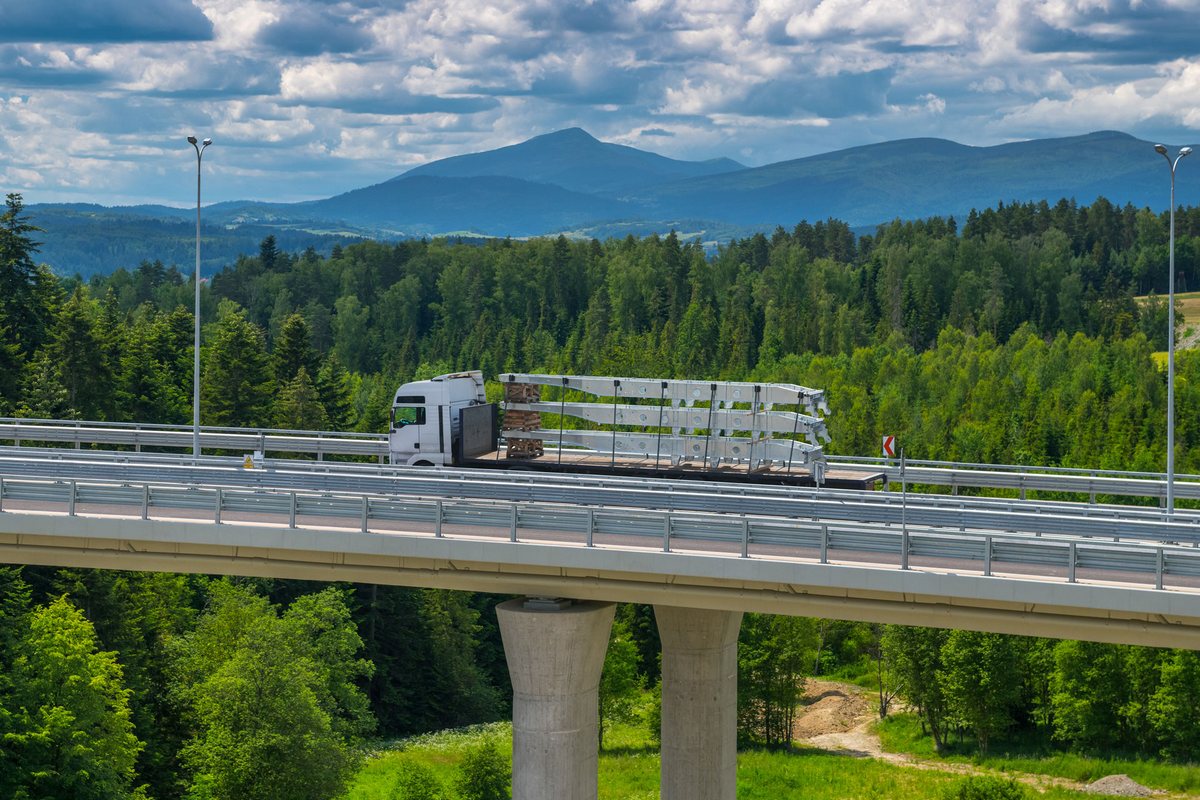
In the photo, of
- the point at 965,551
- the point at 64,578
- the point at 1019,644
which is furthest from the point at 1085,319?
the point at 965,551

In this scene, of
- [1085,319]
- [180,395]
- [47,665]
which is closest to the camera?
[47,665]

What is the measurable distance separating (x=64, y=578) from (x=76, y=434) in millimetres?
7836

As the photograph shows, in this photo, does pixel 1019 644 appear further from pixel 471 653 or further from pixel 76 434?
pixel 76 434

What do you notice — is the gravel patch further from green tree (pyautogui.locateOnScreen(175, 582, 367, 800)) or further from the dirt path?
green tree (pyautogui.locateOnScreen(175, 582, 367, 800))

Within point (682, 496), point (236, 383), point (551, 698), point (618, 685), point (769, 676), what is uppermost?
point (236, 383)

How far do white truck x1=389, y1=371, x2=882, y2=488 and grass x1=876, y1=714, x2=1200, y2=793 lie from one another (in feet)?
86.2

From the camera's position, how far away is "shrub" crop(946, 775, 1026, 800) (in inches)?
2391

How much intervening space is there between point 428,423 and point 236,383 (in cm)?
4919

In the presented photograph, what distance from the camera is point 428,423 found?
2264 inches

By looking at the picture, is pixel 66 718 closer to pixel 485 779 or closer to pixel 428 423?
pixel 428 423

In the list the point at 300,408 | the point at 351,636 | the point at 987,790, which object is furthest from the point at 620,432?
the point at 300,408

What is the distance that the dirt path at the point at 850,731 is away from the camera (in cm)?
7388

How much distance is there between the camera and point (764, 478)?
2061 inches

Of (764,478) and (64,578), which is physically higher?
(764,478)
